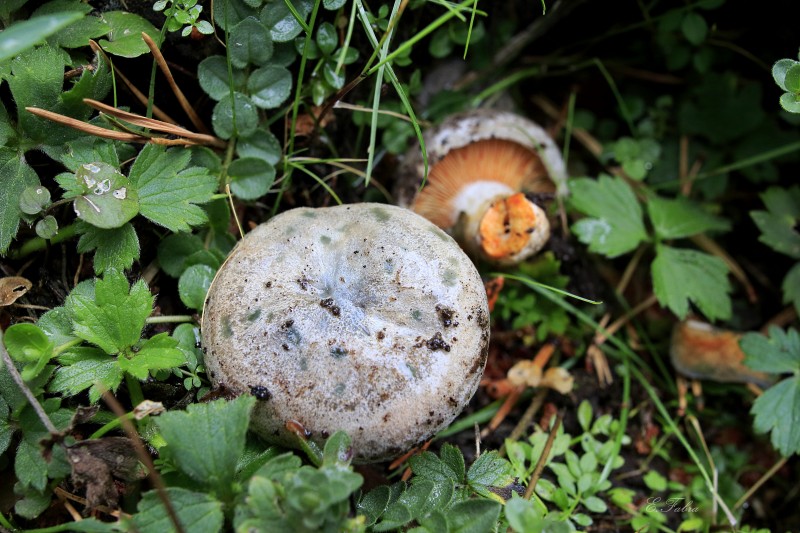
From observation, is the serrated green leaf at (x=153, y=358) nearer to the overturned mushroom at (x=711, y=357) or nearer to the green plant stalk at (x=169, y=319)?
the green plant stalk at (x=169, y=319)

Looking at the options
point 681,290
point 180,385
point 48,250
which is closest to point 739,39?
point 681,290

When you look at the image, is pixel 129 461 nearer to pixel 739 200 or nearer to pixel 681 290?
pixel 681 290

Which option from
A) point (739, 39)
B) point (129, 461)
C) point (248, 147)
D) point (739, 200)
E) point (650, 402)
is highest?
point (739, 39)

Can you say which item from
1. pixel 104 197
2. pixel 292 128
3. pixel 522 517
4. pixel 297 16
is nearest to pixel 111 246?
pixel 104 197

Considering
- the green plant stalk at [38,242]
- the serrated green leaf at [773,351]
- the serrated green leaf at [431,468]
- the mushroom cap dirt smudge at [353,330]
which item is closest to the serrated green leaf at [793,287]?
the serrated green leaf at [773,351]

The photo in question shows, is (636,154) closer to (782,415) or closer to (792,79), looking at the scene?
(792,79)
